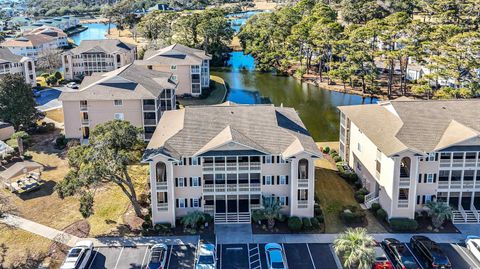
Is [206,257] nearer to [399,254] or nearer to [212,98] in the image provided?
[399,254]

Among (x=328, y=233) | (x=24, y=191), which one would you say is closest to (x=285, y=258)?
(x=328, y=233)

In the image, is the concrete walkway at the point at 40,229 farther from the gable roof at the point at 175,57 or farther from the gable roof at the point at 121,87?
the gable roof at the point at 175,57

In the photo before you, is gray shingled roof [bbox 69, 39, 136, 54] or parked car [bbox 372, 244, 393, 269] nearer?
parked car [bbox 372, 244, 393, 269]

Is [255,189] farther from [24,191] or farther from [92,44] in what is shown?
[92,44]

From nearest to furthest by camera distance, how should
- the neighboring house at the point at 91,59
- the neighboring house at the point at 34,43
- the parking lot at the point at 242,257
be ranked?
the parking lot at the point at 242,257 < the neighboring house at the point at 91,59 < the neighboring house at the point at 34,43

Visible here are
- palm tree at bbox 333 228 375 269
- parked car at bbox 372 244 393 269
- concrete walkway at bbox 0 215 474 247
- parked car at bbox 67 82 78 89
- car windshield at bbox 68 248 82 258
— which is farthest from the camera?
parked car at bbox 67 82 78 89

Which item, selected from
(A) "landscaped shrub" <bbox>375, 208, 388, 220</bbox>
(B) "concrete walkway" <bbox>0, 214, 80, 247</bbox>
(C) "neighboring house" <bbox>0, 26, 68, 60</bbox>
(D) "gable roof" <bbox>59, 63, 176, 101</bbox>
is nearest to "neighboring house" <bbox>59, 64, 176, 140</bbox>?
(D) "gable roof" <bbox>59, 63, 176, 101</bbox>

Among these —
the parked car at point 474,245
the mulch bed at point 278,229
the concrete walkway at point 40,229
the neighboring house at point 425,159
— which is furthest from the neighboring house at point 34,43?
the parked car at point 474,245

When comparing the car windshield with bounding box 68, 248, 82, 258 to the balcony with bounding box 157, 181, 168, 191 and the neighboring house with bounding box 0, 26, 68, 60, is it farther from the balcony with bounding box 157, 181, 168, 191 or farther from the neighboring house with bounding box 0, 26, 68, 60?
the neighboring house with bounding box 0, 26, 68, 60
